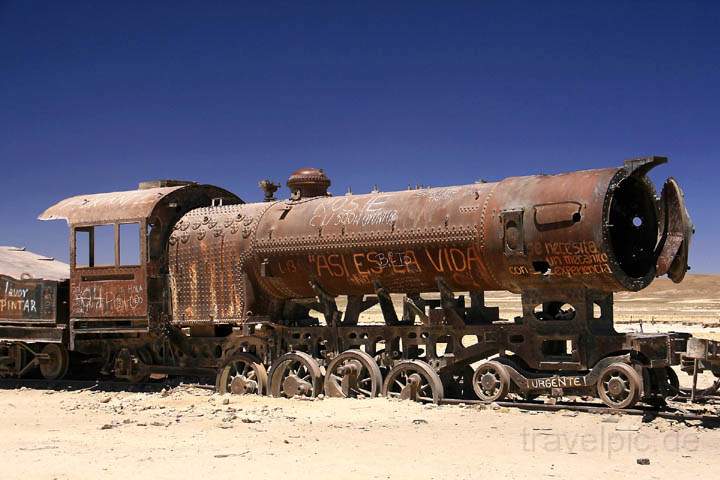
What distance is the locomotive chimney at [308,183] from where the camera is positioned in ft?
50.1

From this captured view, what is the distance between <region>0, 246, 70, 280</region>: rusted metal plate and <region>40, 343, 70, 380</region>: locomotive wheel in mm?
1403

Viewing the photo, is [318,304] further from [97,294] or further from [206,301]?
[97,294]

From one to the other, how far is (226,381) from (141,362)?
2.28 m

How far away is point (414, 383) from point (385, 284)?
168 centimetres

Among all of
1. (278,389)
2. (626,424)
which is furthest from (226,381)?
(626,424)

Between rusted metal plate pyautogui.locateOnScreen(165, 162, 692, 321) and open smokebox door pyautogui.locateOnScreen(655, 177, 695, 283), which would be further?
open smokebox door pyautogui.locateOnScreen(655, 177, 695, 283)

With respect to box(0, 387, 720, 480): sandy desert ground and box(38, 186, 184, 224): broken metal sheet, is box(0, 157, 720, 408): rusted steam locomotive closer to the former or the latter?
box(38, 186, 184, 224): broken metal sheet

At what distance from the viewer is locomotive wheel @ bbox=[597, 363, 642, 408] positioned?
36.1 ft

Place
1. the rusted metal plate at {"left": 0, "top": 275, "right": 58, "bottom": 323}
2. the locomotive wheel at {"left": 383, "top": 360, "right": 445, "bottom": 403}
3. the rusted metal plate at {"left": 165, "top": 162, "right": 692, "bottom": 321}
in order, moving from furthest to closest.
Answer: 1. the rusted metal plate at {"left": 0, "top": 275, "right": 58, "bottom": 323}
2. the locomotive wheel at {"left": 383, "top": 360, "right": 445, "bottom": 403}
3. the rusted metal plate at {"left": 165, "top": 162, "right": 692, "bottom": 321}

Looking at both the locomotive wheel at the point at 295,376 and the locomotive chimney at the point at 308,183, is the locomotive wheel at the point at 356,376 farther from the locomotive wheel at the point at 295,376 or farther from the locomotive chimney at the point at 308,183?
the locomotive chimney at the point at 308,183

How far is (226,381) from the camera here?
15.0 m

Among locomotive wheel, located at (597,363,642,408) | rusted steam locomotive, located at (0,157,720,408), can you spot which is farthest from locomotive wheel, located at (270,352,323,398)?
locomotive wheel, located at (597,363,642,408)

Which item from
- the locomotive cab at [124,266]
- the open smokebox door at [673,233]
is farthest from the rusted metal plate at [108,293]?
the open smokebox door at [673,233]

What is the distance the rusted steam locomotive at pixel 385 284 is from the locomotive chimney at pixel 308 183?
0.03m
